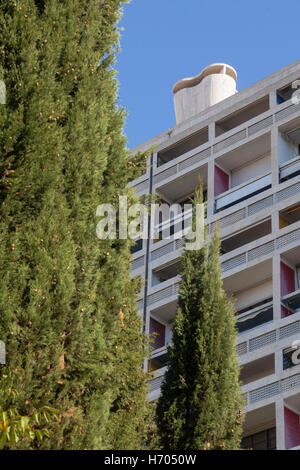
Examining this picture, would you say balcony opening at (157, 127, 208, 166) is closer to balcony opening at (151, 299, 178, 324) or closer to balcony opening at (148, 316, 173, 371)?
balcony opening at (151, 299, 178, 324)

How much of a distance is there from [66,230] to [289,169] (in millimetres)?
21296

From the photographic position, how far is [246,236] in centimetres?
3177

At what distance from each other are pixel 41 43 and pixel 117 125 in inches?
60.7

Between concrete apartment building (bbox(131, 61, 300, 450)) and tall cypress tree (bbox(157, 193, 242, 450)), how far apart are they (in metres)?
13.9

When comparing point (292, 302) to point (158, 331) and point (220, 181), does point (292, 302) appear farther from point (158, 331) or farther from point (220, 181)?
point (220, 181)

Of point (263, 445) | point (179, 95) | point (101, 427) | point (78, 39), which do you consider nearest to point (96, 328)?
point (101, 427)

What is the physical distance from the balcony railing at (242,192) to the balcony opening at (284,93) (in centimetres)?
327

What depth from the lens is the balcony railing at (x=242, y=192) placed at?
105 ft

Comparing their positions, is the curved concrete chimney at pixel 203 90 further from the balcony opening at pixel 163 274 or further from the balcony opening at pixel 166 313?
the balcony opening at pixel 166 313

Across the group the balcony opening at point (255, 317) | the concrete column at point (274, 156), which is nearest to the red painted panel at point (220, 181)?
the concrete column at point (274, 156)

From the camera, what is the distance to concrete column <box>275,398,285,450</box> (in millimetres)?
25375

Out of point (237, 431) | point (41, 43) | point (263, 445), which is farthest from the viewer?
point (263, 445)
